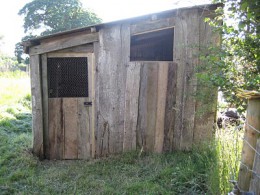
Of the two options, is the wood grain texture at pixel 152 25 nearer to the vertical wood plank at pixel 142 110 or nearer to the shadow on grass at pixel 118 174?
the vertical wood plank at pixel 142 110

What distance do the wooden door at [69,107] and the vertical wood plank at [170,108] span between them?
1381mm

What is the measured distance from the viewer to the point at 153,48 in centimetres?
505

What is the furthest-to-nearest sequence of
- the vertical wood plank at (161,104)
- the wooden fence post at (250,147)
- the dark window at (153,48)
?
1. the dark window at (153,48)
2. the vertical wood plank at (161,104)
3. the wooden fence post at (250,147)

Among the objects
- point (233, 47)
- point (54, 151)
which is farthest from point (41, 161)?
point (233, 47)

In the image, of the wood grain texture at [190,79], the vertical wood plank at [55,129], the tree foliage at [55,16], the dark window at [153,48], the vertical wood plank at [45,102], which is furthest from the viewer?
the tree foliage at [55,16]

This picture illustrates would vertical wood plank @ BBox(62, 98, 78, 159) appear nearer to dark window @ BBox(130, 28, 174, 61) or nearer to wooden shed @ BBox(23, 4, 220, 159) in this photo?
wooden shed @ BBox(23, 4, 220, 159)

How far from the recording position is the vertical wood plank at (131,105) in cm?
407

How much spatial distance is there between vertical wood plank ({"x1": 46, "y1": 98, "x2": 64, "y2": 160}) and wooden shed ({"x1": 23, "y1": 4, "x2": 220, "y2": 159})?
18mm

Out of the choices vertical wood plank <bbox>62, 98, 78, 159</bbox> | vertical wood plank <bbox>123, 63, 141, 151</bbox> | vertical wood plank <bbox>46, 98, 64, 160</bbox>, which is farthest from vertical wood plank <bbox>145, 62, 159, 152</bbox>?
vertical wood plank <bbox>46, 98, 64, 160</bbox>

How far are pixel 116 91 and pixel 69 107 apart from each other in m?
0.92

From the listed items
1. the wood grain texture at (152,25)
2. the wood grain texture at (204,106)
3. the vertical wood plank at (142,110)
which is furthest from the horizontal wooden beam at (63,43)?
the wood grain texture at (204,106)

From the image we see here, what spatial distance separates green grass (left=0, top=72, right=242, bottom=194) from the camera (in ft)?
10.1

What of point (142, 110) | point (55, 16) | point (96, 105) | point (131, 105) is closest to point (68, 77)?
point (96, 105)

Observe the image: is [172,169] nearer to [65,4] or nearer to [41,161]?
[41,161]
